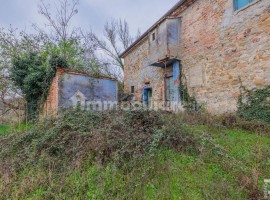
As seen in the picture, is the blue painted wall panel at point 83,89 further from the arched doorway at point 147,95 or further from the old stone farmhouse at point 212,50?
the arched doorway at point 147,95

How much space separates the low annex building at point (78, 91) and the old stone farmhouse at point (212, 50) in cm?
339

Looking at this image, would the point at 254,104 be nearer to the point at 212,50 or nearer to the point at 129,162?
the point at 212,50

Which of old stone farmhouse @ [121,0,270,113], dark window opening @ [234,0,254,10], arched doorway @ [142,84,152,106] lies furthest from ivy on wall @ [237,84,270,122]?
arched doorway @ [142,84,152,106]

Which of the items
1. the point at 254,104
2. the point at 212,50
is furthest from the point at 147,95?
the point at 254,104

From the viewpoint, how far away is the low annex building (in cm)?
652

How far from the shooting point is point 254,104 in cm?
544

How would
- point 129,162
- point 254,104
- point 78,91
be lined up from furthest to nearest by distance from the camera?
point 78,91, point 254,104, point 129,162

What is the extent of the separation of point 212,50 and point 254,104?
2809mm

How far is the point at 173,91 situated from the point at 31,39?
8677 millimetres

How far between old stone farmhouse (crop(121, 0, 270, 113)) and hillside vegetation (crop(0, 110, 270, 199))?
8.92ft

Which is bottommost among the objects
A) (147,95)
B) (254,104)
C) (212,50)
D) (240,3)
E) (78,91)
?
(254,104)

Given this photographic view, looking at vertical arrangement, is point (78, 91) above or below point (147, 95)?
below

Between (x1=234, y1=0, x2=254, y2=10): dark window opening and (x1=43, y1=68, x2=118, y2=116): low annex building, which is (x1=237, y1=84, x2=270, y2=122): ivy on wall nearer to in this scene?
(x1=234, y1=0, x2=254, y2=10): dark window opening

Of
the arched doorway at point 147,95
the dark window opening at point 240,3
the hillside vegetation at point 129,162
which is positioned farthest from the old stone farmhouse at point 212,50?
the hillside vegetation at point 129,162
